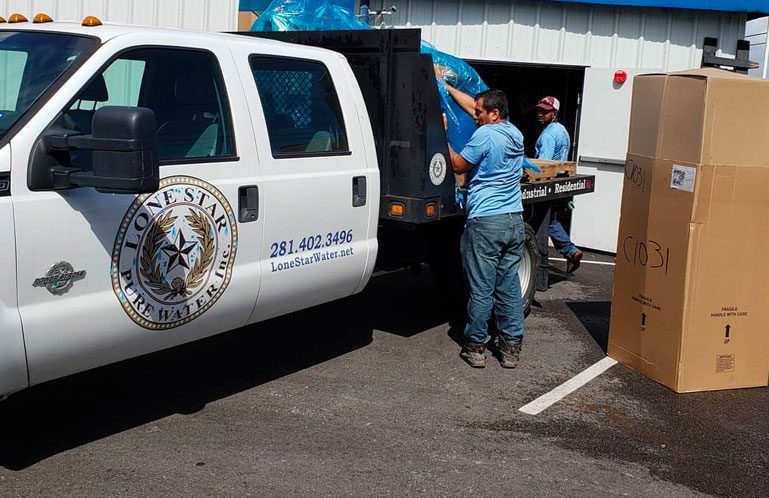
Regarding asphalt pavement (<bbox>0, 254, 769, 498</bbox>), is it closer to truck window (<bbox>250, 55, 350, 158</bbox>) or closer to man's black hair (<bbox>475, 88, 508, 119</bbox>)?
truck window (<bbox>250, 55, 350, 158</bbox>)

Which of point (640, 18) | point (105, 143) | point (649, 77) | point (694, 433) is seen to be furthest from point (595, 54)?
point (105, 143)

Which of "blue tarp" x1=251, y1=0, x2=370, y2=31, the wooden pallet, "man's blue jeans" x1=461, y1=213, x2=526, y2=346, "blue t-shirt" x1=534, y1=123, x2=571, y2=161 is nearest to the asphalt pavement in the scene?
"man's blue jeans" x1=461, y1=213, x2=526, y2=346

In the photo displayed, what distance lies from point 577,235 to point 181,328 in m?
7.76

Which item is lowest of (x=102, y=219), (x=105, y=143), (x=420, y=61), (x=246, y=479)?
(x=246, y=479)

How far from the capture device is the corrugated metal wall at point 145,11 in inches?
326

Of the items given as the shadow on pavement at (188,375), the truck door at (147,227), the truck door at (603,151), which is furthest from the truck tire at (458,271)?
the truck door at (603,151)

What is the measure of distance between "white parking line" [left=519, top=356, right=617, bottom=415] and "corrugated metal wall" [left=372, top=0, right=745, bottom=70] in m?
6.24

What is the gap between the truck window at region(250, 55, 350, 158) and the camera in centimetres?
494

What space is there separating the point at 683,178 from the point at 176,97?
3.21 m

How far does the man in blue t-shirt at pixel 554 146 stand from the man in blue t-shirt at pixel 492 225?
273cm

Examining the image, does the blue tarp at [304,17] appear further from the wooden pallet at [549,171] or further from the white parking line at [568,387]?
the white parking line at [568,387]

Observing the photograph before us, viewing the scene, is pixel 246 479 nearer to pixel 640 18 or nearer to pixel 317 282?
pixel 317 282

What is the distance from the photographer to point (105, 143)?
3.61 meters

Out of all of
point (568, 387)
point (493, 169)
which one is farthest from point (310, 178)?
point (568, 387)
